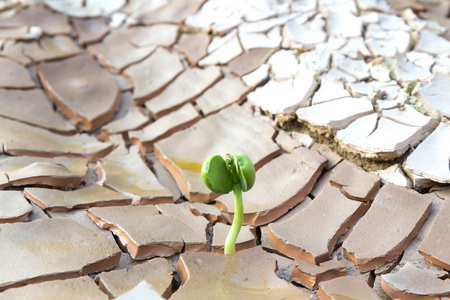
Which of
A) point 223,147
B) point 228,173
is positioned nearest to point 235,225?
point 228,173

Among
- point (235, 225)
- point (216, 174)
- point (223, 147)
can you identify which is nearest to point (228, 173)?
point (216, 174)

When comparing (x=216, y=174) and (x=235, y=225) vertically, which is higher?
(x=216, y=174)

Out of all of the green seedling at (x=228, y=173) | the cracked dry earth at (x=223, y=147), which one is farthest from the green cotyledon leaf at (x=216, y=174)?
the cracked dry earth at (x=223, y=147)

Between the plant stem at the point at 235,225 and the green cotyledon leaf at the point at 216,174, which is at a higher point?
the green cotyledon leaf at the point at 216,174

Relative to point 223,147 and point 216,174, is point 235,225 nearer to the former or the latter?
point 216,174

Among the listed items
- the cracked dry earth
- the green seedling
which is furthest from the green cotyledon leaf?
the cracked dry earth

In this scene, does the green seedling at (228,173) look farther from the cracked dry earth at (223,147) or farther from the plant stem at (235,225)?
the cracked dry earth at (223,147)

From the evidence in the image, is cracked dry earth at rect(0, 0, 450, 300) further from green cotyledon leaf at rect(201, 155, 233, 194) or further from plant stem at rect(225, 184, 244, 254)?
green cotyledon leaf at rect(201, 155, 233, 194)

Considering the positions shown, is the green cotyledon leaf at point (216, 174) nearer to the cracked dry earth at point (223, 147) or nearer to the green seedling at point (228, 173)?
the green seedling at point (228, 173)

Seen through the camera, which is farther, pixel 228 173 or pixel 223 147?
pixel 223 147

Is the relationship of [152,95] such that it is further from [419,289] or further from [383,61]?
[419,289]
